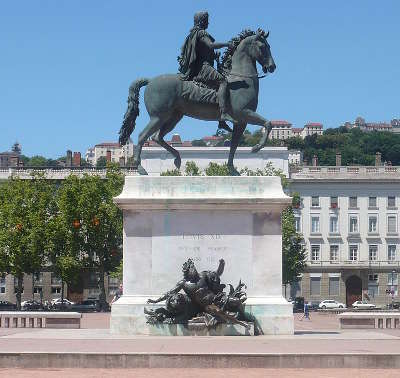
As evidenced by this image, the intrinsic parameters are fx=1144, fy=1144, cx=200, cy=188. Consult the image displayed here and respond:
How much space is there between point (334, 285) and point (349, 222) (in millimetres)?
6571

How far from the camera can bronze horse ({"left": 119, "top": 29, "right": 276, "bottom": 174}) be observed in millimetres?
27984

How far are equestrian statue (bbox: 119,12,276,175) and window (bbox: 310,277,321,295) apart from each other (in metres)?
85.8

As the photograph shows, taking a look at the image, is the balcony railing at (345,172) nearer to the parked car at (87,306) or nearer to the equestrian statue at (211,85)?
the parked car at (87,306)

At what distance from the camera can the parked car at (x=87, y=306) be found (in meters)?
83.9

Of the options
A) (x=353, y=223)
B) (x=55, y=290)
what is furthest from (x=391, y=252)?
(x=55, y=290)

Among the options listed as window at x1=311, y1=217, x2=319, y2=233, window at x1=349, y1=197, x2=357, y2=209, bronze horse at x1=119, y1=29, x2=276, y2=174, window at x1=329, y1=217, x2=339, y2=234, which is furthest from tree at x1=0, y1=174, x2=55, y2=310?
bronze horse at x1=119, y1=29, x2=276, y2=174

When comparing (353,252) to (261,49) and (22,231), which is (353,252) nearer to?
(22,231)

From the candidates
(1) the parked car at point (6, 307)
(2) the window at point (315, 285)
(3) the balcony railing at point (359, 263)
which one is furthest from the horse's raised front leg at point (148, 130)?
(3) the balcony railing at point (359, 263)

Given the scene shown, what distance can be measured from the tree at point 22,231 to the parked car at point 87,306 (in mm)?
5034

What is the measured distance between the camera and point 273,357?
2088 centimetres

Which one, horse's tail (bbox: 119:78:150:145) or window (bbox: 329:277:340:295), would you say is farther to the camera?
window (bbox: 329:277:340:295)

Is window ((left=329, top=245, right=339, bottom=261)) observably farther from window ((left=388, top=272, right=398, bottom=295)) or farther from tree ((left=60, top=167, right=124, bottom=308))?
tree ((left=60, top=167, right=124, bottom=308))

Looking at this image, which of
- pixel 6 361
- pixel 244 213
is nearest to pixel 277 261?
pixel 244 213

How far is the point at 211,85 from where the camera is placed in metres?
28.1
